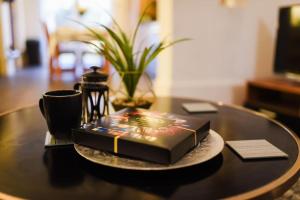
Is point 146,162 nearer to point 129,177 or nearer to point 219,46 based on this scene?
point 129,177

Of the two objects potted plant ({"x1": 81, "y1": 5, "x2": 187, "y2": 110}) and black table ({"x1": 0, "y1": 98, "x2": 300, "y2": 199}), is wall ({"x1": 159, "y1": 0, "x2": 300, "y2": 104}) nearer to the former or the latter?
potted plant ({"x1": 81, "y1": 5, "x2": 187, "y2": 110})

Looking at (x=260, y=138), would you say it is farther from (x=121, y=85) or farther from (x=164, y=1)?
(x=164, y=1)

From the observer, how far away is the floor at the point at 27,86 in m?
3.76

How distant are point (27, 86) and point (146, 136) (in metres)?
4.40

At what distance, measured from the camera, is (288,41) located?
2.66 meters

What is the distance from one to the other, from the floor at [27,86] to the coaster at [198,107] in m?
2.24

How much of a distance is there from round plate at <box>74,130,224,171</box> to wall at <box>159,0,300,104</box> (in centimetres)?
208

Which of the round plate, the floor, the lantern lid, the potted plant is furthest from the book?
the floor

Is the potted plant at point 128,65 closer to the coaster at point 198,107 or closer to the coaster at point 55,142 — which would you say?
the coaster at point 198,107

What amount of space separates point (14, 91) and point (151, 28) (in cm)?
245

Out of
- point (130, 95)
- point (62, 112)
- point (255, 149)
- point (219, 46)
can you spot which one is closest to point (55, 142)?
point (62, 112)

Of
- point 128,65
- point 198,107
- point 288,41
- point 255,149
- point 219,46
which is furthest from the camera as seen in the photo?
point 219,46

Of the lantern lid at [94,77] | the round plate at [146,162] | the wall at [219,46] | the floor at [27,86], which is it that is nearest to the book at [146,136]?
the round plate at [146,162]

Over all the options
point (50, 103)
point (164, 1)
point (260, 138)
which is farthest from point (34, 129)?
point (164, 1)
